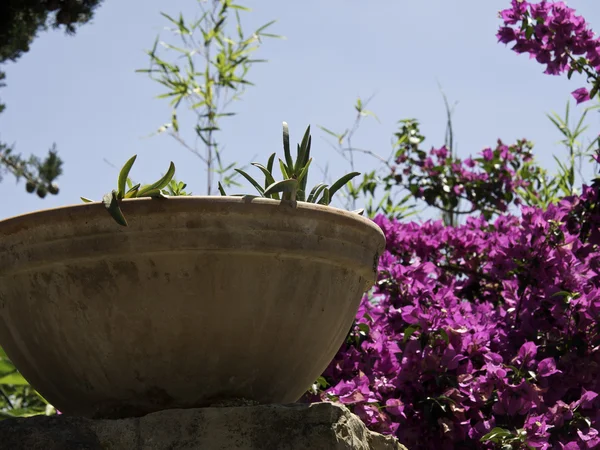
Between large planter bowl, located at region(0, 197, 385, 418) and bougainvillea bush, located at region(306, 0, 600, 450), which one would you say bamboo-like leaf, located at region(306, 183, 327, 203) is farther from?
bougainvillea bush, located at region(306, 0, 600, 450)

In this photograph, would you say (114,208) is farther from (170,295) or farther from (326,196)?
(326,196)

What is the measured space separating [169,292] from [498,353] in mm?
1508

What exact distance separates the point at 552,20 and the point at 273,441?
2.35 meters

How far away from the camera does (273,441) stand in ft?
4.57

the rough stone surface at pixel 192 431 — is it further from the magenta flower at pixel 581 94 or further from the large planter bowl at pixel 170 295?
the magenta flower at pixel 581 94

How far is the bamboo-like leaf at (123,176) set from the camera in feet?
4.69

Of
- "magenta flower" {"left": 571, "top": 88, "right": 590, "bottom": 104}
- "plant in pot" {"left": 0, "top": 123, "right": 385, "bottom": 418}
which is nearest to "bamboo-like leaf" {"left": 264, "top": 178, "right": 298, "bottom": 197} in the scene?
"plant in pot" {"left": 0, "top": 123, "right": 385, "bottom": 418}

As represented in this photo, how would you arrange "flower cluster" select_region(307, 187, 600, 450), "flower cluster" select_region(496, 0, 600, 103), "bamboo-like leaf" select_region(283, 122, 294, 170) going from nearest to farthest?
"bamboo-like leaf" select_region(283, 122, 294, 170)
"flower cluster" select_region(307, 187, 600, 450)
"flower cluster" select_region(496, 0, 600, 103)

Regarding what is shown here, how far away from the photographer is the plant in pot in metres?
1.41

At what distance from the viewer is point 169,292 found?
4.65ft

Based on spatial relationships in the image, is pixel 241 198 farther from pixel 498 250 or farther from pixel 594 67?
pixel 594 67

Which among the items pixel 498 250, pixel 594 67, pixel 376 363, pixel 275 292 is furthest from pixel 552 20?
pixel 275 292

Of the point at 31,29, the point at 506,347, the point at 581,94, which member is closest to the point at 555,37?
the point at 581,94

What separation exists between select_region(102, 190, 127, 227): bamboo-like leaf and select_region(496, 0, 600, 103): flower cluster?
7.37ft
